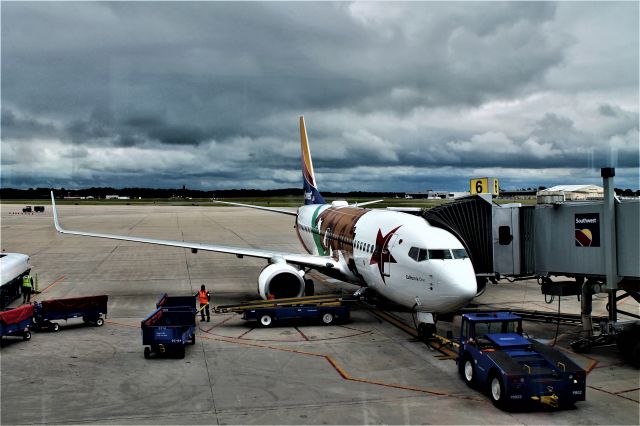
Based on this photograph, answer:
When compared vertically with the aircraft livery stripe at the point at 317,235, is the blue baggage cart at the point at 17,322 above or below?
below

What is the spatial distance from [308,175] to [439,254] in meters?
25.7

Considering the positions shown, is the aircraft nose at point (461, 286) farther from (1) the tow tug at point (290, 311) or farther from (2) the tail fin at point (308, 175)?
(2) the tail fin at point (308, 175)

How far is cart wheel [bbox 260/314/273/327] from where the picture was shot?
21.8 m

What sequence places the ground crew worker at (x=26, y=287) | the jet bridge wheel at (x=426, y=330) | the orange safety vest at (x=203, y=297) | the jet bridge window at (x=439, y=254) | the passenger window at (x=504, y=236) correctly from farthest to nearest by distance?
the ground crew worker at (x=26, y=287), the orange safety vest at (x=203, y=297), the passenger window at (x=504, y=236), the jet bridge wheel at (x=426, y=330), the jet bridge window at (x=439, y=254)

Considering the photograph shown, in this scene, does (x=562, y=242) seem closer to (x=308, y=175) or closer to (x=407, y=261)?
(x=407, y=261)

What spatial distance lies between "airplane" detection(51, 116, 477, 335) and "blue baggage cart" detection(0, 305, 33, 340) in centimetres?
965

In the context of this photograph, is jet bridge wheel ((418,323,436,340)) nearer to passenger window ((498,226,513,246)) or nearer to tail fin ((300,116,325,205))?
passenger window ((498,226,513,246))

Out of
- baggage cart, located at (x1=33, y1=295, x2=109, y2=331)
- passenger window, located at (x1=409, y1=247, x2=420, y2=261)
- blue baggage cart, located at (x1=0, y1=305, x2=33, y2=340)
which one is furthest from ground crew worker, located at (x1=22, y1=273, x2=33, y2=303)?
passenger window, located at (x1=409, y1=247, x2=420, y2=261)

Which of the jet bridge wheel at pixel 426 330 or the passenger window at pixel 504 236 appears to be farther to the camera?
the passenger window at pixel 504 236

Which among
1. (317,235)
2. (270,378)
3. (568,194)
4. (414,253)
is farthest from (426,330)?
(317,235)

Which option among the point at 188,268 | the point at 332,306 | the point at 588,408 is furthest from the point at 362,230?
the point at 188,268

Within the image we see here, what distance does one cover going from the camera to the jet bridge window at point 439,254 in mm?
18089

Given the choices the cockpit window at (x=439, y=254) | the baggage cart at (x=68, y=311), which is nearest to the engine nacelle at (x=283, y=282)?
the baggage cart at (x=68, y=311)

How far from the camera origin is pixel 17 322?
19.1m
